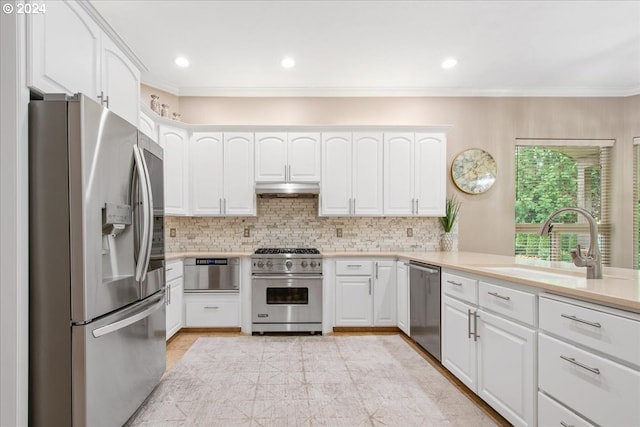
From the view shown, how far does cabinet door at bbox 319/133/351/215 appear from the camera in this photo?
3.99 m

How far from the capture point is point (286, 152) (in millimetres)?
3973

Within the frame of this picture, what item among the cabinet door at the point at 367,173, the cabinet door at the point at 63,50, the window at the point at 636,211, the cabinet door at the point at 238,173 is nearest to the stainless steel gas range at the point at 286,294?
the cabinet door at the point at 238,173

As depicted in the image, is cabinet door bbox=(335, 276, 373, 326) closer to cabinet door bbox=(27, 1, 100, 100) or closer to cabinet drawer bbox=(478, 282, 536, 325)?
cabinet drawer bbox=(478, 282, 536, 325)

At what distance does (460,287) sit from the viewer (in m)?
2.40

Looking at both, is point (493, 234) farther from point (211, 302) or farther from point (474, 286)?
point (211, 302)

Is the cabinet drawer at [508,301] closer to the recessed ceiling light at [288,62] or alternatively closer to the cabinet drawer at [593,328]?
the cabinet drawer at [593,328]

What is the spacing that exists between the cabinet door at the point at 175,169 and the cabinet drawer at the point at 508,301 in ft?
10.4

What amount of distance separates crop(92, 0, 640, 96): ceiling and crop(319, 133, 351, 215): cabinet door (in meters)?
0.74

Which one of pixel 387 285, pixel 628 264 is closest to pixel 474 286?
pixel 387 285

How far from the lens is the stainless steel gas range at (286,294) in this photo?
3652mm

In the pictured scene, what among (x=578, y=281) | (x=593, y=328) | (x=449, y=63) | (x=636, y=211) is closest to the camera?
(x=593, y=328)

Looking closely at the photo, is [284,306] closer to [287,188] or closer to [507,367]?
[287,188]

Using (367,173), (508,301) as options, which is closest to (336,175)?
(367,173)

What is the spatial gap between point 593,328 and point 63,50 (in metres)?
2.72
